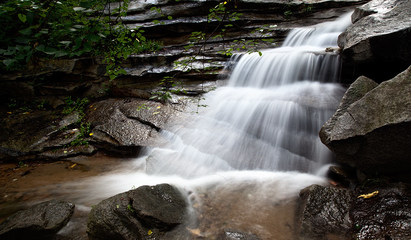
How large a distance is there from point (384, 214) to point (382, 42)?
2.92 m

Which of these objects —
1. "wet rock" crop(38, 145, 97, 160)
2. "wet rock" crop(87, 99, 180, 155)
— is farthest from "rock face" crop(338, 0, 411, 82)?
"wet rock" crop(38, 145, 97, 160)

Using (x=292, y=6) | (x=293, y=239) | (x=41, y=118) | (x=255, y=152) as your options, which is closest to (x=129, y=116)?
(x=41, y=118)

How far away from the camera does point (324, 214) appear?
2586 mm

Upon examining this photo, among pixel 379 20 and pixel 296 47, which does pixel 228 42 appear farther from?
pixel 379 20

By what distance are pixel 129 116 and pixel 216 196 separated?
3.21 metres

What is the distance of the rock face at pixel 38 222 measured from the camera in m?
2.43

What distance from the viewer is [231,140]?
468 centimetres

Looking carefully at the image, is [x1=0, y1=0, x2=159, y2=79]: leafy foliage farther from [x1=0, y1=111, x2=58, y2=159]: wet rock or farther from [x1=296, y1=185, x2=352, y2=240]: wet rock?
[x1=296, y1=185, x2=352, y2=240]: wet rock

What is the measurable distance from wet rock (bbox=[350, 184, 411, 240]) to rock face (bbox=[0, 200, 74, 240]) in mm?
3310

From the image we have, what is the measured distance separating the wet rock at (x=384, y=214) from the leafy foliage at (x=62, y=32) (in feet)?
11.7

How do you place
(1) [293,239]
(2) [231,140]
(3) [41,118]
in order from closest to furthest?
(1) [293,239] → (2) [231,140] → (3) [41,118]

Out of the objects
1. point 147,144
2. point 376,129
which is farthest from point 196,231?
point 147,144

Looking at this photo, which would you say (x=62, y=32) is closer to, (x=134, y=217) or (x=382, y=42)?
(x=134, y=217)

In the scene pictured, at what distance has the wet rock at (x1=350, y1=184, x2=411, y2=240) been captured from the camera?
7.34ft
